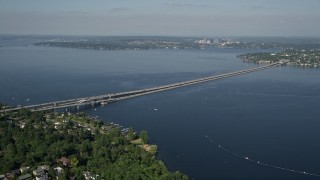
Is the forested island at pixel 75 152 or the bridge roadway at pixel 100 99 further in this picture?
the bridge roadway at pixel 100 99

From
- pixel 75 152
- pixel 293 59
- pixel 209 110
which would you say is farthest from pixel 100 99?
pixel 293 59

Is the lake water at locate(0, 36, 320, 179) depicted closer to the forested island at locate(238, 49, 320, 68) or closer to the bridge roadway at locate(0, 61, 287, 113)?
the bridge roadway at locate(0, 61, 287, 113)

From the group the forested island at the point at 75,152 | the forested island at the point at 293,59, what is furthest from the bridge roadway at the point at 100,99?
the forested island at the point at 293,59

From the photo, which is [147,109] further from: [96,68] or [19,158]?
[96,68]

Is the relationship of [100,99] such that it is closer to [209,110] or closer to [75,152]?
[209,110]

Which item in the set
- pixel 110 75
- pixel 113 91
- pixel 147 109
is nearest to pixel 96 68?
pixel 110 75

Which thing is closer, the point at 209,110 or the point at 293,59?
the point at 209,110

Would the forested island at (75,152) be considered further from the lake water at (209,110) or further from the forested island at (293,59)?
the forested island at (293,59)
